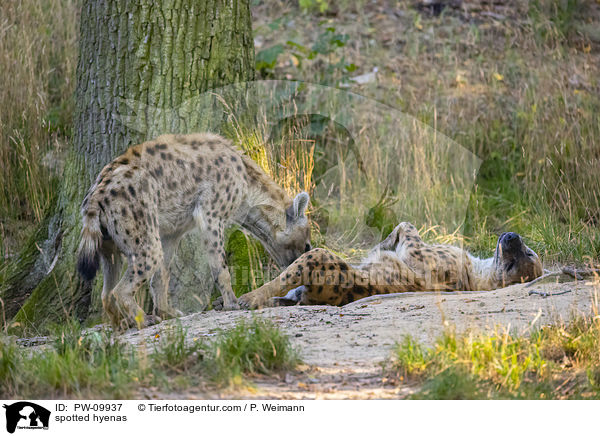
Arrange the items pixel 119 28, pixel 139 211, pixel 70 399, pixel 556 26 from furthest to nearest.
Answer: pixel 556 26 → pixel 119 28 → pixel 139 211 → pixel 70 399

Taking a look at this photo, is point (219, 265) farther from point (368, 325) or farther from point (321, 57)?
point (321, 57)

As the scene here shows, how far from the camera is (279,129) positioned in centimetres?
680

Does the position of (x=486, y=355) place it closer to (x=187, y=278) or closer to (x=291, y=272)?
(x=291, y=272)

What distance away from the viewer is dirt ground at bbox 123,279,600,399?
392cm

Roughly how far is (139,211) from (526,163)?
4934 millimetres

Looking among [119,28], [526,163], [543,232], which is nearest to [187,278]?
[119,28]

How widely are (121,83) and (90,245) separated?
1.44 meters

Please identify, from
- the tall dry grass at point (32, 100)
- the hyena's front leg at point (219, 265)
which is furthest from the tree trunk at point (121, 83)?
the tall dry grass at point (32, 100)

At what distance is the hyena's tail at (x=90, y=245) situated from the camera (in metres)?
4.99

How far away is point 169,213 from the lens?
5477 millimetres

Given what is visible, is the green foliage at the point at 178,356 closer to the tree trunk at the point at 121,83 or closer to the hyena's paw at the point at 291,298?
the hyena's paw at the point at 291,298

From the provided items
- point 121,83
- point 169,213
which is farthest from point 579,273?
point 121,83

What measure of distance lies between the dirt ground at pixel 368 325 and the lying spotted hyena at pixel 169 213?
404 millimetres
